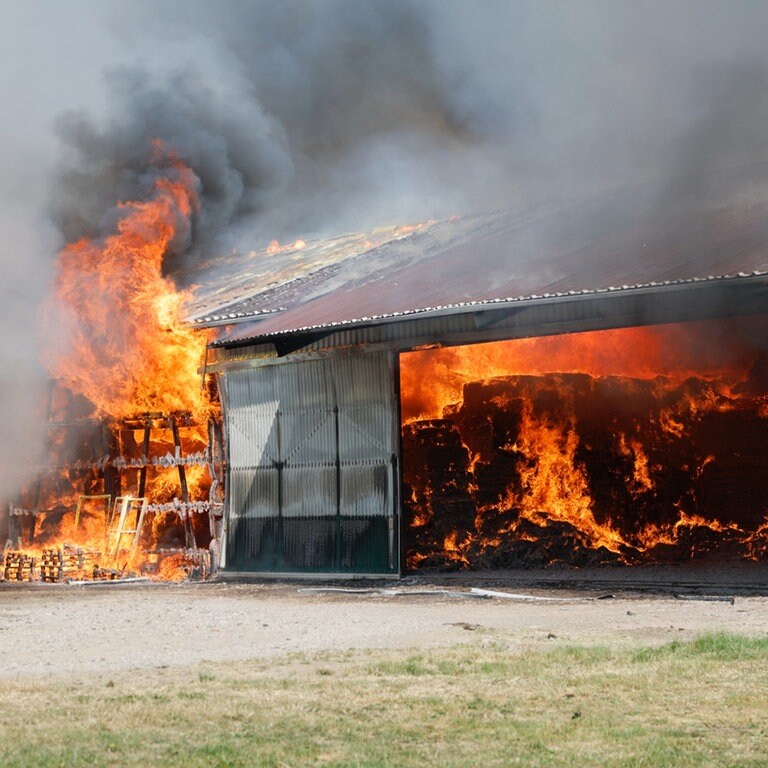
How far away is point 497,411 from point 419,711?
15611 millimetres

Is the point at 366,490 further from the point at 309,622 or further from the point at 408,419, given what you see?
the point at 309,622

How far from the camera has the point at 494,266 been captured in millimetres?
20156

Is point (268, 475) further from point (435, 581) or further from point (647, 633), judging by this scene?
point (647, 633)

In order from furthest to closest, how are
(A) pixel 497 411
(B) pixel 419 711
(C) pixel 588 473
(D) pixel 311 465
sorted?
(A) pixel 497 411 → (C) pixel 588 473 → (D) pixel 311 465 → (B) pixel 419 711

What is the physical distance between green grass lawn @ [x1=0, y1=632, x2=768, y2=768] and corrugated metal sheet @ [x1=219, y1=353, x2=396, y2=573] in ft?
30.3

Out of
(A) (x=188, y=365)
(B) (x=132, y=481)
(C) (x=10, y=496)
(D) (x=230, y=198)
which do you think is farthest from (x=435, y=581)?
(D) (x=230, y=198)

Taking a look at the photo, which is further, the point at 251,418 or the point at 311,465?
the point at 251,418

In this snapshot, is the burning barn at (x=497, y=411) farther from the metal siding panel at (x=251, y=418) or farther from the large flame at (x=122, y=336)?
the large flame at (x=122, y=336)

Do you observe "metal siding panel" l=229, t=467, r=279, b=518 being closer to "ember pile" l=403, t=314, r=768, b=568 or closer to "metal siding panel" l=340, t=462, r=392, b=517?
"metal siding panel" l=340, t=462, r=392, b=517

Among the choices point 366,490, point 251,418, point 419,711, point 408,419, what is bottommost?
point 419,711

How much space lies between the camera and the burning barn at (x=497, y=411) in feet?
62.2

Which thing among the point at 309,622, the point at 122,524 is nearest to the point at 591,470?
the point at 122,524

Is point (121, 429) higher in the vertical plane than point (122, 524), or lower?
higher

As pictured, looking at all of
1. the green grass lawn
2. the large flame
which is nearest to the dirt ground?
the green grass lawn
